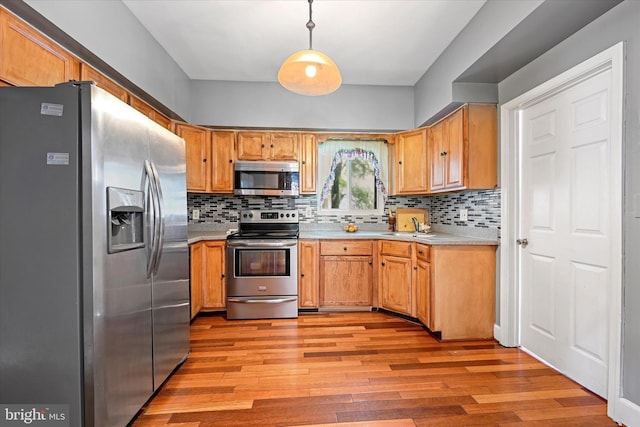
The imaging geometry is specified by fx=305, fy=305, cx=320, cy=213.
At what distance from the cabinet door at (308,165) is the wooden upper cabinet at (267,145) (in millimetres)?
97

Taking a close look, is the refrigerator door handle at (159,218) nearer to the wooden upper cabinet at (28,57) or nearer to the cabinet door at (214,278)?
the wooden upper cabinet at (28,57)

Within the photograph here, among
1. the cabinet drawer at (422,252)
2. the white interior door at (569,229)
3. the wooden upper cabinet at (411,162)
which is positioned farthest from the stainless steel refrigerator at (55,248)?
the wooden upper cabinet at (411,162)

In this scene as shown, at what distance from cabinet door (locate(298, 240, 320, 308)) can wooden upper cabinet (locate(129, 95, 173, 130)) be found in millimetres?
1881

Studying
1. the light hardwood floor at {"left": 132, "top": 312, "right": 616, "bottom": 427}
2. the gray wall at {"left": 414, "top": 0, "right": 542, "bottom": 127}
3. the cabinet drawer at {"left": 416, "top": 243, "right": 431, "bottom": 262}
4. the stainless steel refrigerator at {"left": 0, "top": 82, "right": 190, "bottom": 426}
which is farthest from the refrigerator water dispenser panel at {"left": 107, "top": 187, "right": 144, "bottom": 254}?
the gray wall at {"left": 414, "top": 0, "right": 542, "bottom": 127}

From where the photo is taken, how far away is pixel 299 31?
253 centimetres

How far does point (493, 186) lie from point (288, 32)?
2.21 meters

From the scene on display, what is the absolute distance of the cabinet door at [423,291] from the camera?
9.27 feet

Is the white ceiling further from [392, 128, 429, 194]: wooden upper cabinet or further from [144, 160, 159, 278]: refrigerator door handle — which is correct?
[144, 160, 159, 278]: refrigerator door handle

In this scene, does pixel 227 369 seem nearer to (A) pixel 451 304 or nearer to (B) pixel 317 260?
(B) pixel 317 260

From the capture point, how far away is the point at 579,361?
79.2 inches

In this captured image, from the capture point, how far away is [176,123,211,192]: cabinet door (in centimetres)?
341

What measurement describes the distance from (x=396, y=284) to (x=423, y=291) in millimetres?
390

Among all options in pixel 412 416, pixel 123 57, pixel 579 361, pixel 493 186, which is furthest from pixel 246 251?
pixel 579 361

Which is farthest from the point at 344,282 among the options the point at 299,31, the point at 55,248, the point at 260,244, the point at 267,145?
the point at 55,248
